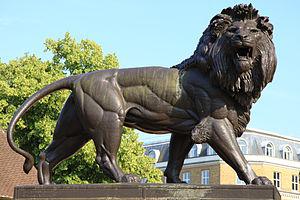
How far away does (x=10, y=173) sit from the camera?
21641 mm

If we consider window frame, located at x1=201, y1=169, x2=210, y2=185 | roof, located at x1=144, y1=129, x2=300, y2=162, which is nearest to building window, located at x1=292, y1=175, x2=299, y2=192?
roof, located at x1=144, y1=129, x2=300, y2=162

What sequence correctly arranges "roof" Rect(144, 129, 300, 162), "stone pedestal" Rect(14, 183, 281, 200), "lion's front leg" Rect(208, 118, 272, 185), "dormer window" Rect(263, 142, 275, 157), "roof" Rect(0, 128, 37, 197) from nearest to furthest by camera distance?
1. "stone pedestal" Rect(14, 183, 281, 200)
2. "lion's front leg" Rect(208, 118, 272, 185)
3. "roof" Rect(0, 128, 37, 197)
4. "roof" Rect(144, 129, 300, 162)
5. "dormer window" Rect(263, 142, 275, 157)

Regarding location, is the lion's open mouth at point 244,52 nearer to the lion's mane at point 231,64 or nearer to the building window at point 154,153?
the lion's mane at point 231,64

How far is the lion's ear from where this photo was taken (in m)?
6.71

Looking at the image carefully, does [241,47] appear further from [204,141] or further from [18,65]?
[18,65]

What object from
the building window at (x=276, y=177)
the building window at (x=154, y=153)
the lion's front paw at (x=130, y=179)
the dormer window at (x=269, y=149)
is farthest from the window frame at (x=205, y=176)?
the lion's front paw at (x=130, y=179)

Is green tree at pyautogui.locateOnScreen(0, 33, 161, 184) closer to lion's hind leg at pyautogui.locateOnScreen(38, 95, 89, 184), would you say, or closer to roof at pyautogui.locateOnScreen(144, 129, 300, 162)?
lion's hind leg at pyautogui.locateOnScreen(38, 95, 89, 184)

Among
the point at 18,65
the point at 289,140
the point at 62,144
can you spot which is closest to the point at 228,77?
the point at 62,144

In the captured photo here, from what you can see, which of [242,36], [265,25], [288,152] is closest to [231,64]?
[242,36]

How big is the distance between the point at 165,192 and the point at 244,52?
155 cm

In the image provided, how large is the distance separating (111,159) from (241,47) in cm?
169

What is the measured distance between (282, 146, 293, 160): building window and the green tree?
34.0m

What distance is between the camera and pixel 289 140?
6016 cm

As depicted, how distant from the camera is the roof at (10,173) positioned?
20.7 m
